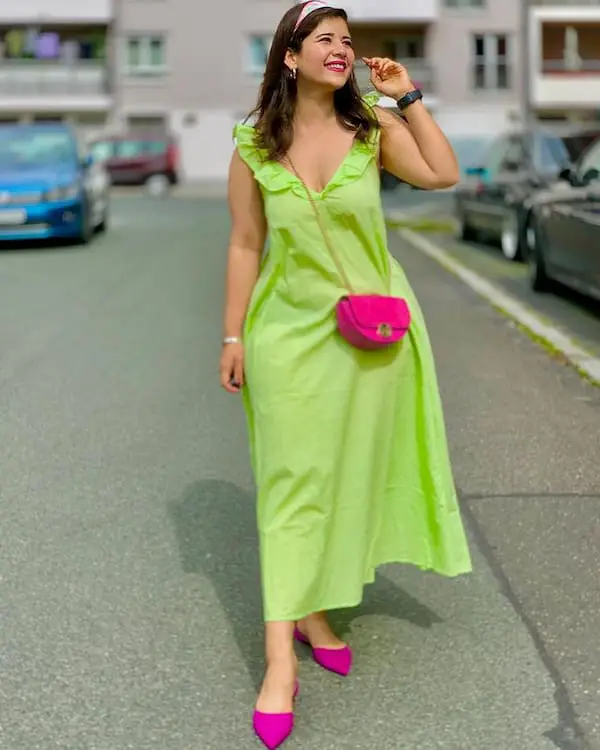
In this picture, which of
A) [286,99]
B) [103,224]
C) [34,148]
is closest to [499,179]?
[34,148]

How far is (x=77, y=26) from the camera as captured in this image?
54.2 metres

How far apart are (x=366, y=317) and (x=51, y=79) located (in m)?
52.8

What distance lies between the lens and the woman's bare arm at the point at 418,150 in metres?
3.30

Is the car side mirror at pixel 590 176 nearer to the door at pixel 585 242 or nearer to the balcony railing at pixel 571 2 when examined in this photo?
the door at pixel 585 242

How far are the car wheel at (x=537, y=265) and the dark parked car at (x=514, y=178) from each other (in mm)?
999

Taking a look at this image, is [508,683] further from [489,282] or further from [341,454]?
[489,282]

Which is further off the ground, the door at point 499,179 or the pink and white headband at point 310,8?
the pink and white headband at point 310,8

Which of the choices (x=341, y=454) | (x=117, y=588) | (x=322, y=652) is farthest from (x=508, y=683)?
(x=117, y=588)

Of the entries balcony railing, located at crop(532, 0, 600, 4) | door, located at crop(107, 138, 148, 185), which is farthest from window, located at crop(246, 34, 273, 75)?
door, located at crop(107, 138, 148, 185)

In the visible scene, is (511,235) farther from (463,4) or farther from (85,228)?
(463,4)

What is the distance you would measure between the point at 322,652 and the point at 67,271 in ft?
36.7

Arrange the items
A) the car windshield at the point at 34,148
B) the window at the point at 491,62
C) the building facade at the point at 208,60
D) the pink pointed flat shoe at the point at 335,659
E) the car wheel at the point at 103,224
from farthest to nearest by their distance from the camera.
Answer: the window at the point at 491,62, the building facade at the point at 208,60, the car wheel at the point at 103,224, the car windshield at the point at 34,148, the pink pointed flat shoe at the point at 335,659

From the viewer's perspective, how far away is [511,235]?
47.3 feet

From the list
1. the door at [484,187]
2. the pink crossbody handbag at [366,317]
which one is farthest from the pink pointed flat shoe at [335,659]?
the door at [484,187]
